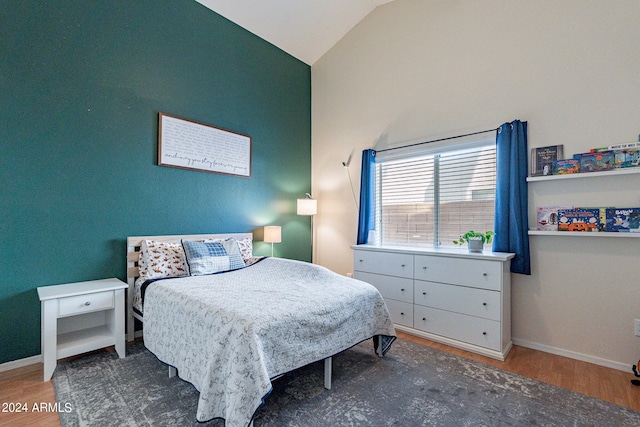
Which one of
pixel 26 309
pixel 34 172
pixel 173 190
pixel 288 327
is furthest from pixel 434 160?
pixel 26 309

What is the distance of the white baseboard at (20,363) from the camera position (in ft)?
7.03

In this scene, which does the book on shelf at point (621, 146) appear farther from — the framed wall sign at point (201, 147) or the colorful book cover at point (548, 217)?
the framed wall sign at point (201, 147)

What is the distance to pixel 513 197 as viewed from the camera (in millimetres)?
2590

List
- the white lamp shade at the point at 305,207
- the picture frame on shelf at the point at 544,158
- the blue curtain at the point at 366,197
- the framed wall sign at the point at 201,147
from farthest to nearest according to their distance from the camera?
1. the white lamp shade at the point at 305,207
2. the blue curtain at the point at 366,197
3. the framed wall sign at the point at 201,147
4. the picture frame on shelf at the point at 544,158

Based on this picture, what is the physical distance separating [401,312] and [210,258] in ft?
6.35

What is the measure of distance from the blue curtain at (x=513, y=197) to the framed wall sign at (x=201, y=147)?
107 inches

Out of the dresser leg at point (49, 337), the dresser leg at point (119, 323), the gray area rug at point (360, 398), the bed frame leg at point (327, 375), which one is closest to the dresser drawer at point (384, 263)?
the gray area rug at point (360, 398)

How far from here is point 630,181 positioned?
220 centimetres

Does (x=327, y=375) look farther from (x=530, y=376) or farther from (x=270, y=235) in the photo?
(x=270, y=235)

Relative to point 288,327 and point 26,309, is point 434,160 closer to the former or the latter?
point 288,327

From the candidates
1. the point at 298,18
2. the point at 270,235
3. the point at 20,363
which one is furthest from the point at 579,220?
the point at 20,363

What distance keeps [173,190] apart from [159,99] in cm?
89

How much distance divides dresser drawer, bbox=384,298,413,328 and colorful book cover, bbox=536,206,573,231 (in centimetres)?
134

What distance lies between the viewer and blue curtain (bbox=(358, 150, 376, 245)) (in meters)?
3.60
